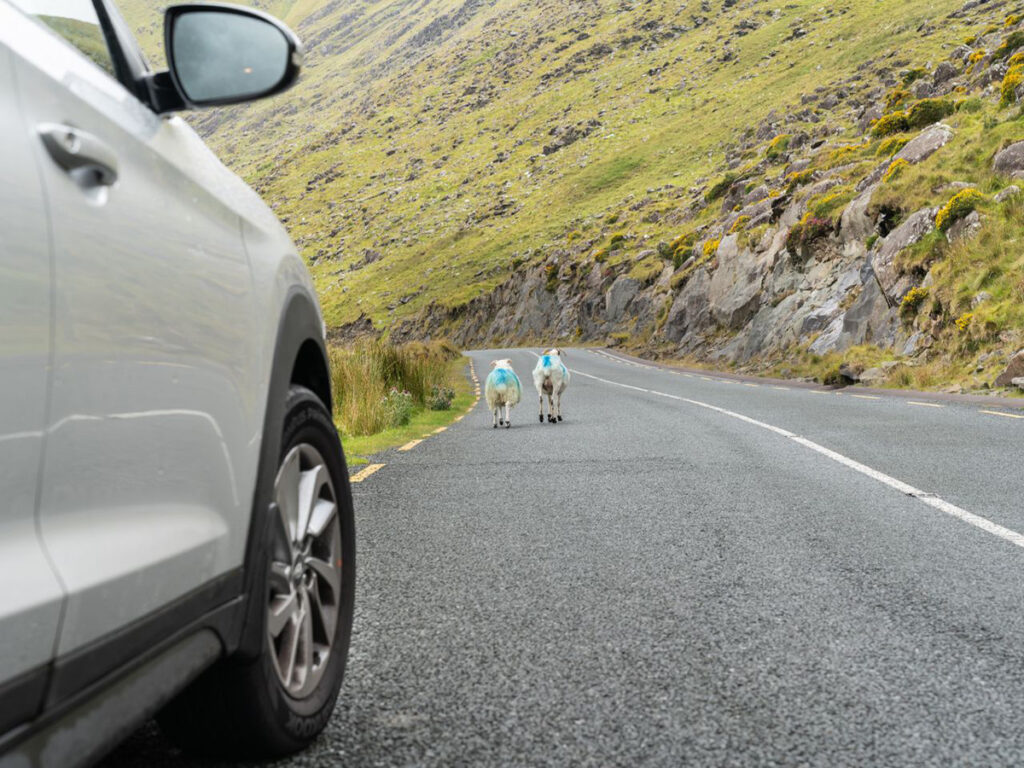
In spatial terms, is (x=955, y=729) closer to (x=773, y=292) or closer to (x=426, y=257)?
(x=773, y=292)

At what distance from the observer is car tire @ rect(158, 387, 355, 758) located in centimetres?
234

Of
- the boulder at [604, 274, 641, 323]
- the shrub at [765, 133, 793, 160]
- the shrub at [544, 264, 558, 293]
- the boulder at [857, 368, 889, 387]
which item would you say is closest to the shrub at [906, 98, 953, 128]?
the boulder at [857, 368, 889, 387]

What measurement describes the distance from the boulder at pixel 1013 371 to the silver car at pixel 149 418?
18922mm

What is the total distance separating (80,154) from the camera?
1.65 meters

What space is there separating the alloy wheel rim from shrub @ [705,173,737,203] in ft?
206

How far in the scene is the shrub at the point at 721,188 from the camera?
6344cm

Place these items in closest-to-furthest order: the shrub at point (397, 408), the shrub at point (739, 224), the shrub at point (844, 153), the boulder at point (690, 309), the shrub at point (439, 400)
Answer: the shrub at point (397, 408)
the shrub at point (439, 400)
the shrub at point (844, 153)
the shrub at point (739, 224)
the boulder at point (690, 309)

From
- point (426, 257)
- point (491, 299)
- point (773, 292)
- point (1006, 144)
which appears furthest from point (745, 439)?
point (426, 257)

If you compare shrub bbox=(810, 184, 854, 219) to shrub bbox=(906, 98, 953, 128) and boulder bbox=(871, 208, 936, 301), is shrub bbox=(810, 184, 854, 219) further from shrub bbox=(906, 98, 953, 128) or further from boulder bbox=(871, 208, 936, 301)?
boulder bbox=(871, 208, 936, 301)

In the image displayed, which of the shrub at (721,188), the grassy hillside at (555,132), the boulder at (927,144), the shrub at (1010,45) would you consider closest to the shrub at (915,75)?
the grassy hillside at (555,132)

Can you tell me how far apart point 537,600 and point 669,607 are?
0.59 metres

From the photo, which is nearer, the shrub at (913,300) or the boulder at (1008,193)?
the boulder at (1008,193)

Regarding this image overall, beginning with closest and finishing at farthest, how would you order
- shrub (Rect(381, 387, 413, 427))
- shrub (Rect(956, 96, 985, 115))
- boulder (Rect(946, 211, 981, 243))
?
shrub (Rect(381, 387, 413, 427)) → boulder (Rect(946, 211, 981, 243)) → shrub (Rect(956, 96, 985, 115))

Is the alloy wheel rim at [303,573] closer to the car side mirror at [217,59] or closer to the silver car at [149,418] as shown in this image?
the silver car at [149,418]
